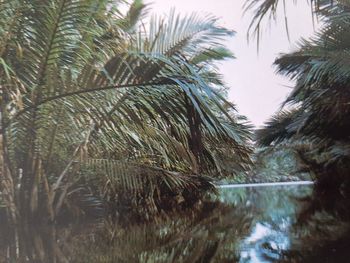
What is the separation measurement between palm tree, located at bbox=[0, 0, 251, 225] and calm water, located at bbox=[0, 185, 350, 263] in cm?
51

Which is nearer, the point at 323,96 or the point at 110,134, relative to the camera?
the point at 110,134

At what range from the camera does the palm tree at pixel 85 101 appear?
2760 millimetres

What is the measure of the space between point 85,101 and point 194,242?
1.22 meters

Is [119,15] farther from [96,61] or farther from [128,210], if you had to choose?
[128,210]

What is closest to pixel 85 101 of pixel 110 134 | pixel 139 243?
pixel 110 134

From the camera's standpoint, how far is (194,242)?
2.88 metres

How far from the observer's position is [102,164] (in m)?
3.93

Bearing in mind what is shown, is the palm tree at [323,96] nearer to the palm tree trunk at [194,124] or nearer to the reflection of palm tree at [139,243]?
the palm tree trunk at [194,124]

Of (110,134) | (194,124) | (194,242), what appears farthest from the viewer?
(110,134)

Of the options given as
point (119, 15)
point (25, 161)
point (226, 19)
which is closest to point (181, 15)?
point (119, 15)

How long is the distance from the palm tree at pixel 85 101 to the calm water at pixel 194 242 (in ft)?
1.68

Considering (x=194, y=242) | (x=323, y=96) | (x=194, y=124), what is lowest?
(x=194, y=242)

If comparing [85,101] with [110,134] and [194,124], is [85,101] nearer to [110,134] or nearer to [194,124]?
[110,134]

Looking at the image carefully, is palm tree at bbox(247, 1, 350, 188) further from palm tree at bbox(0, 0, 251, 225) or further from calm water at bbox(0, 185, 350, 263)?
calm water at bbox(0, 185, 350, 263)
